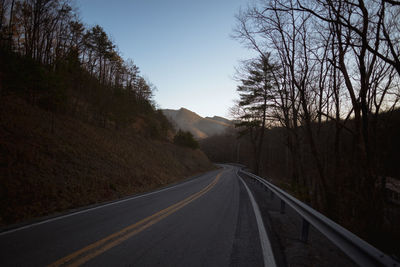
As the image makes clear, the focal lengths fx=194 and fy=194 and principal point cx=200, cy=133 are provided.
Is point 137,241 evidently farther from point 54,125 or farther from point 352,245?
point 54,125

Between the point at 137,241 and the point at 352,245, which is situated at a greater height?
the point at 352,245

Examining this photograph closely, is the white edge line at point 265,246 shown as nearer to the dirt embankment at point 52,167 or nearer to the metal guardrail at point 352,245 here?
the metal guardrail at point 352,245

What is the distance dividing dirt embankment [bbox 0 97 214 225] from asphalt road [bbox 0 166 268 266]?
230cm

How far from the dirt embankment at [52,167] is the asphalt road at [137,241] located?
90.5 inches

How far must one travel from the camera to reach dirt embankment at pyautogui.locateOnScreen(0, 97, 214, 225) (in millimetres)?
6551

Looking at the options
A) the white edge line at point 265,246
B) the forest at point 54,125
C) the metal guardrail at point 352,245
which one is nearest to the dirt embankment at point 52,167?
the forest at point 54,125

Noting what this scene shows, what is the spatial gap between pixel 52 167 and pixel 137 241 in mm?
8003

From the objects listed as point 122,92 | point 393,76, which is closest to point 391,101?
point 393,76

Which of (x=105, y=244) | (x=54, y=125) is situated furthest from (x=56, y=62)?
(x=105, y=244)

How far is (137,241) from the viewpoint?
3594 mm

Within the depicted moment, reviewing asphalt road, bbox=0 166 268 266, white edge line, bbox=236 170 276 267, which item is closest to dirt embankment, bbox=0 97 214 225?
asphalt road, bbox=0 166 268 266

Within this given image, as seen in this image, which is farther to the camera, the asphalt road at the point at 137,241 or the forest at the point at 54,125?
the forest at the point at 54,125

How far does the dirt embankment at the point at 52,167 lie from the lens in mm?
6551

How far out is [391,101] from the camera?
8305 mm
